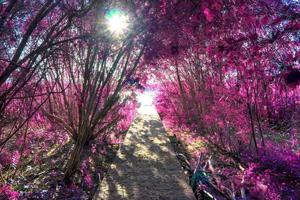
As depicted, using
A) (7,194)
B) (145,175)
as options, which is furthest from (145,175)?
(7,194)

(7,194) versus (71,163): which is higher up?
(71,163)

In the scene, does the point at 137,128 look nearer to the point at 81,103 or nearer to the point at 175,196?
the point at 81,103

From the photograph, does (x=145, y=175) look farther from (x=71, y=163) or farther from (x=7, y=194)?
(x=7, y=194)

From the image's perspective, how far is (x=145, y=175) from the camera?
4.95m

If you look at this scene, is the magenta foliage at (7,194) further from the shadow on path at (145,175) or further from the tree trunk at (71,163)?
the shadow on path at (145,175)

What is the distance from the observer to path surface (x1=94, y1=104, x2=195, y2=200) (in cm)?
425

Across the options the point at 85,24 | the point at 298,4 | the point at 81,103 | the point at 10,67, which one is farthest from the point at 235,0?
the point at 81,103

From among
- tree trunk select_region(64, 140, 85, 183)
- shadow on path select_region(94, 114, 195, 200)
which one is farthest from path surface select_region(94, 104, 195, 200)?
tree trunk select_region(64, 140, 85, 183)

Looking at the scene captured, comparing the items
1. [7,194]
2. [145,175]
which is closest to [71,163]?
[7,194]

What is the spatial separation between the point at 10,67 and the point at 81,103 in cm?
297

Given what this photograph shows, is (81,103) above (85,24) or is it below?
below

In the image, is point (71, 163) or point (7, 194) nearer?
point (7, 194)

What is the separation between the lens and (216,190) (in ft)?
16.7

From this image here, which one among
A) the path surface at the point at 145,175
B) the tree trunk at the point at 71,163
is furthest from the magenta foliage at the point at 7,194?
the path surface at the point at 145,175
